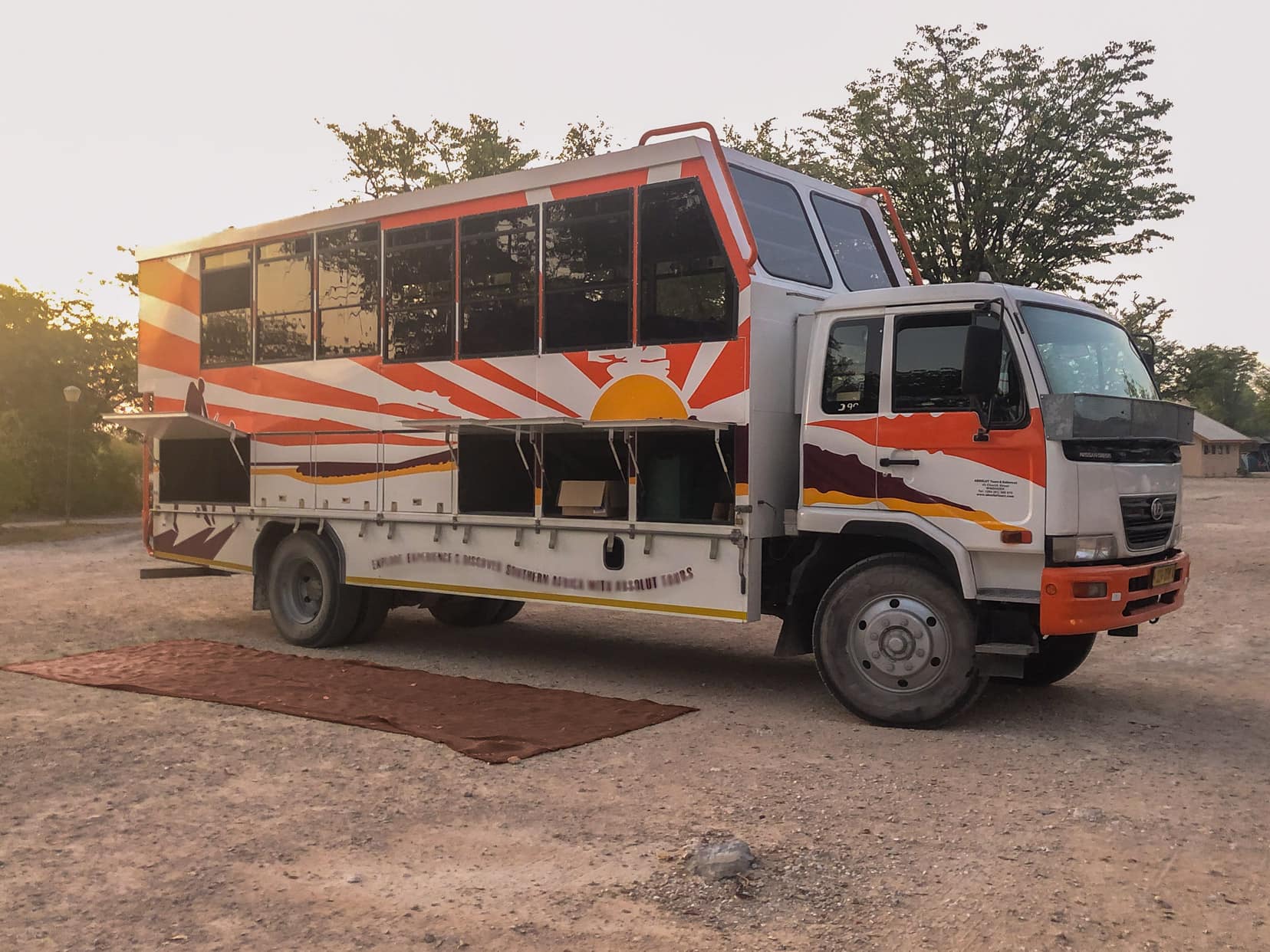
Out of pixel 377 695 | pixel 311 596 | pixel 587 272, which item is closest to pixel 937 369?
pixel 587 272

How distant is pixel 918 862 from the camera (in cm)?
520

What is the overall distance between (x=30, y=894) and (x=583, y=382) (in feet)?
17.9

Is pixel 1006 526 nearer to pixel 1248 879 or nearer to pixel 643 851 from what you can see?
pixel 1248 879

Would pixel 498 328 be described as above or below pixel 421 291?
below

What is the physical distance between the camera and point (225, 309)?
1245 centimetres

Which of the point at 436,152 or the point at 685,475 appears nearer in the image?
the point at 685,475

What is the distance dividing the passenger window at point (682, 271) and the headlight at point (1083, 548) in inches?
101

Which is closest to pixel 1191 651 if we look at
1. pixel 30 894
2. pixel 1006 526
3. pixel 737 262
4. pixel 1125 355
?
pixel 1125 355

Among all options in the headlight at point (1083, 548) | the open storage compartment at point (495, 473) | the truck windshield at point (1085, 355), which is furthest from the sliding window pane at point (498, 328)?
the headlight at point (1083, 548)

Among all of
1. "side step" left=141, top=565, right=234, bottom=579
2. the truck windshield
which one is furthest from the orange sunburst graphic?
"side step" left=141, top=565, right=234, bottom=579

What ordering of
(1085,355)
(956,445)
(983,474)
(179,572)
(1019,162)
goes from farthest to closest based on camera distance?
(1019,162) < (179,572) < (1085,355) < (956,445) < (983,474)

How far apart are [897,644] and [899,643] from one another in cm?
1

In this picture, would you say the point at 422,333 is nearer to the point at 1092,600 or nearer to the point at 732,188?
the point at 732,188

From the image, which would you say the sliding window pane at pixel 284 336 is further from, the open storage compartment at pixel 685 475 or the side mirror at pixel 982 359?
the side mirror at pixel 982 359
